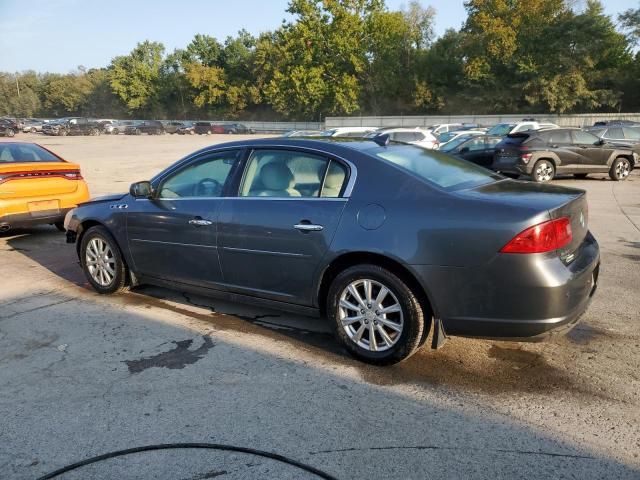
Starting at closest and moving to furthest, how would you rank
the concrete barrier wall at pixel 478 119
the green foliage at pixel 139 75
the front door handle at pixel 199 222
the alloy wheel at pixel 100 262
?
the front door handle at pixel 199 222 → the alloy wheel at pixel 100 262 → the concrete barrier wall at pixel 478 119 → the green foliage at pixel 139 75

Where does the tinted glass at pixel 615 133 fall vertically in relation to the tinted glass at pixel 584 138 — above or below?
above

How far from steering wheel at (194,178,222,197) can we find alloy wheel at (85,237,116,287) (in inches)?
52.4

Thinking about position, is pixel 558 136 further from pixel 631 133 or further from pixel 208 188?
pixel 208 188

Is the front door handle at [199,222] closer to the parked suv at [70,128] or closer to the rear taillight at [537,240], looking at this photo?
the rear taillight at [537,240]

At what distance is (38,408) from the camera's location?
3.24 metres

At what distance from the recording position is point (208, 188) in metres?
4.64

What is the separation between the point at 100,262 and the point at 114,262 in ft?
0.76

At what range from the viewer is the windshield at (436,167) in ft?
12.5

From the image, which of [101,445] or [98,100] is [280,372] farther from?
[98,100]

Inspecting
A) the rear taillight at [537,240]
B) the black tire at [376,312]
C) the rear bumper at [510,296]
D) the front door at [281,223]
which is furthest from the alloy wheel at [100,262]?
the rear taillight at [537,240]

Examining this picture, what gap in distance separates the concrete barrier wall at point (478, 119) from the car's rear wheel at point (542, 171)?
35678 mm

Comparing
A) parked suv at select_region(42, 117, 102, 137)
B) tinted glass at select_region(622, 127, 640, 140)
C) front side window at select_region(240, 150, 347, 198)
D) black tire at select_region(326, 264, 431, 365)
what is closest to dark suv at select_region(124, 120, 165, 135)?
parked suv at select_region(42, 117, 102, 137)

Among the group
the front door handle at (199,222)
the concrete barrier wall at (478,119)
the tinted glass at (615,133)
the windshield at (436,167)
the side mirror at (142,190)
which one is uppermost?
the concrete barrier wall at (478,119)

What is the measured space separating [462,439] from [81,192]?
7.41 meters
